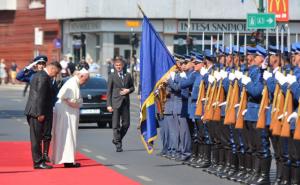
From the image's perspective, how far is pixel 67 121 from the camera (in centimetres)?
2005

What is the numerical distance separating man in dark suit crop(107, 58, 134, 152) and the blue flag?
2704 mm

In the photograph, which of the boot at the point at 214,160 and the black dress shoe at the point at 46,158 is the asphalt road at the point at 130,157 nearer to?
the boot at the point at 214,160

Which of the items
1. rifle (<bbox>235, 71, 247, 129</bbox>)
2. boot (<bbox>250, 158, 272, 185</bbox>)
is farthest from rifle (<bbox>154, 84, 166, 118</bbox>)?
boot (<bbox>250, 158, 272, 185</bbox>)

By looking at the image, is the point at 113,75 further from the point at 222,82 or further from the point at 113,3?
the point at 113,3

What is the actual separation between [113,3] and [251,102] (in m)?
50.6

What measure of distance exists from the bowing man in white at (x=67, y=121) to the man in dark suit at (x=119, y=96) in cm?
393

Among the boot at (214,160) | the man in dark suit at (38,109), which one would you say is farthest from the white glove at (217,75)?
the man in dark suit at (38,109)

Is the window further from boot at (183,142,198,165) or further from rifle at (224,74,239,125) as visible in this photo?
rifle at (224,74,239,125)

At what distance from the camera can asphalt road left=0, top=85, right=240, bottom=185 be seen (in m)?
17.8

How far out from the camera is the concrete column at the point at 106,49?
2606 inches

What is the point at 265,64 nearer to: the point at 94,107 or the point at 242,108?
the point at 242,108

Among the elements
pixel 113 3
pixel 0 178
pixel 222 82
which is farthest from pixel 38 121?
pixel 113 3

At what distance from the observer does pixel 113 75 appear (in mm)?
24625

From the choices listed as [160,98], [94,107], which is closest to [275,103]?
[160,98]
